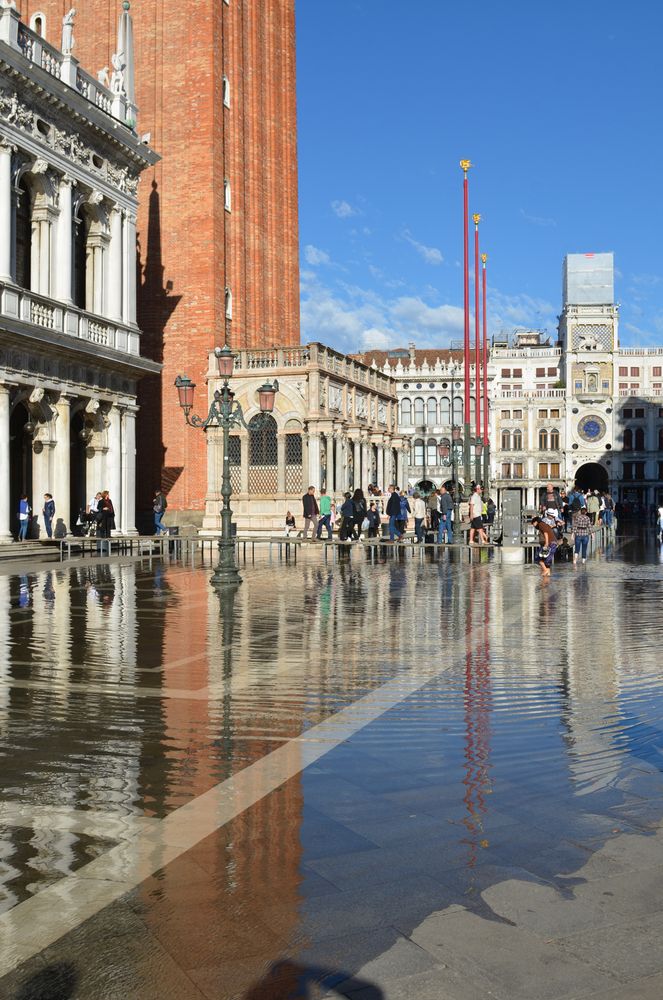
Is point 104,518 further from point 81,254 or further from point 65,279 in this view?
point 81,254

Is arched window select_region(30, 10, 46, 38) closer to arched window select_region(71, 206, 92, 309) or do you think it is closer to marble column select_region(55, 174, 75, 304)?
arched window select_region(71, 206, 92, 309)

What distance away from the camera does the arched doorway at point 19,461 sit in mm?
27859

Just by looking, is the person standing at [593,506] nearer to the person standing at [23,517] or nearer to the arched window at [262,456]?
the arched window at [262,456]

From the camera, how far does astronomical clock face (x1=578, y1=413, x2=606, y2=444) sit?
90.6m

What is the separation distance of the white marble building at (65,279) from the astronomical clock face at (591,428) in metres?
64.9

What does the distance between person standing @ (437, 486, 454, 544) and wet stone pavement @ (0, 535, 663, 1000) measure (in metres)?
18.8

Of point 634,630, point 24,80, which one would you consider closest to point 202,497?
point 24,80

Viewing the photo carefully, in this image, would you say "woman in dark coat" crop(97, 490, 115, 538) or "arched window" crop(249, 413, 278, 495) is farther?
"arched window" crop(249, 413, 278, 495)

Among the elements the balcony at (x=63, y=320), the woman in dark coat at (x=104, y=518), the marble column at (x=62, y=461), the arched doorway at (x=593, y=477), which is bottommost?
the woman in dark coat at (x=104, y=518)

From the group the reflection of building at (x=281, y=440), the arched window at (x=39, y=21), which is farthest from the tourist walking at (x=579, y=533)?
the arched window at (x=39, y=21)

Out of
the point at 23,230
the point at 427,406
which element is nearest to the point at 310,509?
the point at 23,230

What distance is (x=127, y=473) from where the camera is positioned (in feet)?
102

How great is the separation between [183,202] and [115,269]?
8.25 meters

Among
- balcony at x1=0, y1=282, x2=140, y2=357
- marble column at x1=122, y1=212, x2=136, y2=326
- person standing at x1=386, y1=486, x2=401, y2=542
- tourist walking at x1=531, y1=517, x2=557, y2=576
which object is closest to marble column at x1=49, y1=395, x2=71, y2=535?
balcony at x1=0, y1=282, x2=140, y2=357
